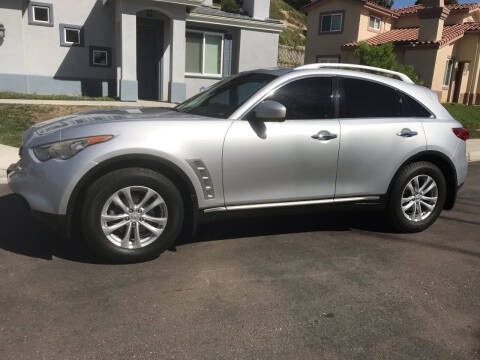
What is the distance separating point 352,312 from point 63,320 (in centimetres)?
201

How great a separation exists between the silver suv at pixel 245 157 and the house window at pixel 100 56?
13597 millimetres

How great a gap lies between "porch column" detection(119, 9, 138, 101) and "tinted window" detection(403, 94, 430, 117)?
12342mm

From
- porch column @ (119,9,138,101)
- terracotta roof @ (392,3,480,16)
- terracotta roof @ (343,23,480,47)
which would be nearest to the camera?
porch column @ (119,9,138,101)

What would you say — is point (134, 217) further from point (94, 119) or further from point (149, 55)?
point (149, 55)

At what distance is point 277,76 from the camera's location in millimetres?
4430

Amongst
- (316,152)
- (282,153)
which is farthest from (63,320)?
(316,152)

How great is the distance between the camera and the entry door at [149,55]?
17.1 meters

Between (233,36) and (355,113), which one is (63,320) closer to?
(355,113)

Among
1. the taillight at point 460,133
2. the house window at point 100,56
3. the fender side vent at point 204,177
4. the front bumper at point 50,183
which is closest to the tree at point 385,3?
the house window at point 100,56

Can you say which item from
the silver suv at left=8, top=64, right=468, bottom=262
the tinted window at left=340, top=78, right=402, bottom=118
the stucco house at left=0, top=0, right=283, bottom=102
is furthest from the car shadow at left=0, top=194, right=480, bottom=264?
the stucco house at left=0, top=0, right=283, bottom=102

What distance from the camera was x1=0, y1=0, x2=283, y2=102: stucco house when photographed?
15773 mm

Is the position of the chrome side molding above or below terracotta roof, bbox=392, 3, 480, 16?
below

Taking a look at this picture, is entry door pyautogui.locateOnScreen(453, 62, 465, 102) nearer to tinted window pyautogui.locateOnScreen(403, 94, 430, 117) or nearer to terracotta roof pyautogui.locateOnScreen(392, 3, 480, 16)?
terracotta roof pyautogui.locateOnScreen(392, 3, 480, 16)

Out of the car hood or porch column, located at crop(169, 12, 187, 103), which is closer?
the car hood
